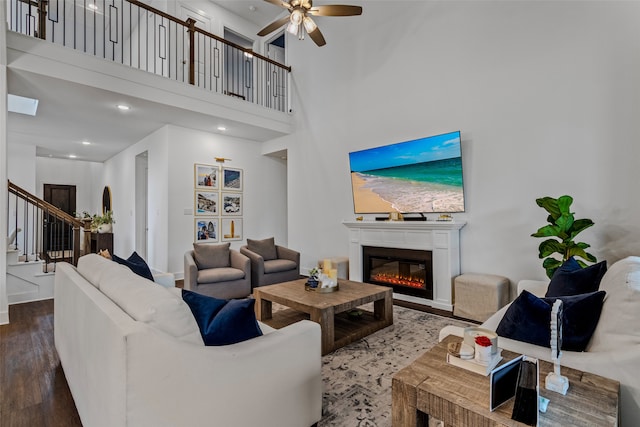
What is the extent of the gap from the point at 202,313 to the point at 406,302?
351 cm

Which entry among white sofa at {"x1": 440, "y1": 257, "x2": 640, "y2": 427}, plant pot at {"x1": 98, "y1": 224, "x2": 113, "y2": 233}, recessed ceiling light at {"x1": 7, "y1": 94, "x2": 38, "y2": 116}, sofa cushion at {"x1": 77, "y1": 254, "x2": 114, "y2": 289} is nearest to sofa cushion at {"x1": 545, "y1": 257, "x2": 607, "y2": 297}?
white sofa at {"x1": 440, "y1": 257, "x2": 640, "y2": 427}

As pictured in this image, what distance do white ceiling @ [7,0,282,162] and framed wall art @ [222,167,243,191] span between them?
2.47 ft

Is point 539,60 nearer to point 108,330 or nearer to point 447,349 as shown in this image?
point 447,349

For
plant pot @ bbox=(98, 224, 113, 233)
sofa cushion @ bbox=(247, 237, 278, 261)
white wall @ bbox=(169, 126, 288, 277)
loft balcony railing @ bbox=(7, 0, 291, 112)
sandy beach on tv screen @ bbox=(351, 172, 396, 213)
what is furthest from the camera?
plant pot @ bbox=(98, 224, 113, 233)

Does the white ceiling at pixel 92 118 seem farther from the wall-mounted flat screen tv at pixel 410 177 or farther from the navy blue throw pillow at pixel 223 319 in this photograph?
the navy blue throw pillow at pixel 223 319

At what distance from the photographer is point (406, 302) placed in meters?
4.38

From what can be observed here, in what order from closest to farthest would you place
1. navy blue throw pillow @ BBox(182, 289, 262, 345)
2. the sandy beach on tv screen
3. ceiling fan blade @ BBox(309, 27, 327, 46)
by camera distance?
navy blue throw pillow @ BBox(182, 289, 262, 345) → ceiling fan blade @ BBox(309, 27, 327, 46) → the sandy beach on tv screen

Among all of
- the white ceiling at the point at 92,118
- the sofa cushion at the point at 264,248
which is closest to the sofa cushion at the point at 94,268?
the sofa cushion at the point at 264,248

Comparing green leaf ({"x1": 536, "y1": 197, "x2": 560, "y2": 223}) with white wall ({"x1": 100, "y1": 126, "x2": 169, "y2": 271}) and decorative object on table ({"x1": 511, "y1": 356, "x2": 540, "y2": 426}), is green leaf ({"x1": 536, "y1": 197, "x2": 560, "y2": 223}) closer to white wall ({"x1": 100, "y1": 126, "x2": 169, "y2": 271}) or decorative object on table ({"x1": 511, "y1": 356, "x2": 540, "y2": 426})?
decorative object on table ({"x1": 511, "y1": 356, "x2": 540, "y2": 426})

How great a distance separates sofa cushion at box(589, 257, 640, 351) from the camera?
1.29m

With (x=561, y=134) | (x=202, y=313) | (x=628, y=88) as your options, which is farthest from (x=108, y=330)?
(x=628, y=88)

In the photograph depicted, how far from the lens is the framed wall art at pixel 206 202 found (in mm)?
6027

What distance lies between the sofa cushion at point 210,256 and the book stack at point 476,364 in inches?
149

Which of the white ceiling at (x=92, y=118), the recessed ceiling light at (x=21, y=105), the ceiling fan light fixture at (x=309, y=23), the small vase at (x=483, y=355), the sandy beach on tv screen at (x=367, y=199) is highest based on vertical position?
the ceiling fan light fixture at (x=309, y=23)
